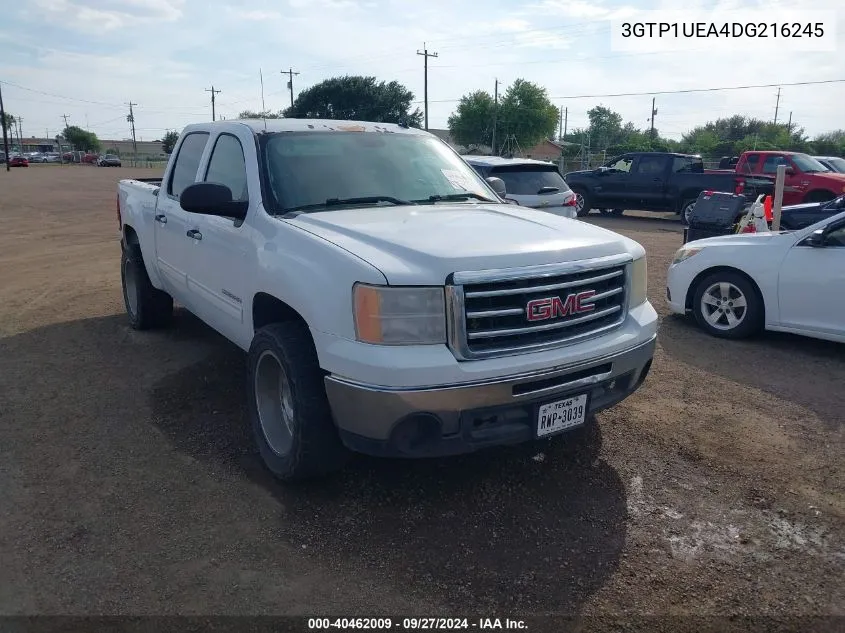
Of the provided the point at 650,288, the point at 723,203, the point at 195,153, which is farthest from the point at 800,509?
the point at 723,203

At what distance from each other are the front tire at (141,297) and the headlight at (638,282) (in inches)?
177

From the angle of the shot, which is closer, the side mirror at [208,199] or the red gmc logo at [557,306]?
the red gmc logo at [557,306]

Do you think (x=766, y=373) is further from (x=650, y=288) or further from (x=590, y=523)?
(x=650, y=288)

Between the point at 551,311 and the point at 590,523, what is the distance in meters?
1.07

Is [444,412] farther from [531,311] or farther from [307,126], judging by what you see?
[307,126]

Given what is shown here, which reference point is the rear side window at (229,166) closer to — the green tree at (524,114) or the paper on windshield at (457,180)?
the paper on windshield at (457,180)

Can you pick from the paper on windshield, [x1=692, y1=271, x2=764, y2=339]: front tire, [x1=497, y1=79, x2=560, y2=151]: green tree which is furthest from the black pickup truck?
[x1=497, y1=79, x2=560, y2=151]: green tree

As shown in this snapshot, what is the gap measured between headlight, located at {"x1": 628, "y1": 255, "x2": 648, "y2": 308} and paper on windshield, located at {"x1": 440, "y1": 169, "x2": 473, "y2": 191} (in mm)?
1381

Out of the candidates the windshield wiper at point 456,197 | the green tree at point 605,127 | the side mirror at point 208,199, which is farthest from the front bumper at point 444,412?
the green tree at point 605,127

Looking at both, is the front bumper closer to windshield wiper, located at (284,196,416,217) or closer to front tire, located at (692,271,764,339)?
windshield wiper, located at (284,196,416,217)

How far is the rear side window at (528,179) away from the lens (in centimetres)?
1029

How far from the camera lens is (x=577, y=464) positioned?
407 centimetres

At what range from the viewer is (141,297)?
21.6 ft

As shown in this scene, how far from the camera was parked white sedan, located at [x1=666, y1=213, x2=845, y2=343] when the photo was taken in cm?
593
